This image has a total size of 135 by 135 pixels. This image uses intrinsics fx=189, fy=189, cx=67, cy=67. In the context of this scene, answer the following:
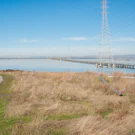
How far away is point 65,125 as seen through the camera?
5.53 metres

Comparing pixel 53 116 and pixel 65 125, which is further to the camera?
pixel 53 116

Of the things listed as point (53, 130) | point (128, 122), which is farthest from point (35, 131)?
point (128, 122)

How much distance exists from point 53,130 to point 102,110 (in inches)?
102

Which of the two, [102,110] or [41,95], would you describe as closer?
[102,110]

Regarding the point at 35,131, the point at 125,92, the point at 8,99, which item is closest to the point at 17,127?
the point at 35,131

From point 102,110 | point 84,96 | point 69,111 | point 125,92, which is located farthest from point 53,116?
point 125,92

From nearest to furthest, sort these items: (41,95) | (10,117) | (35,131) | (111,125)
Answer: (35,131)
(111,125)
(10,117)
(41,95)

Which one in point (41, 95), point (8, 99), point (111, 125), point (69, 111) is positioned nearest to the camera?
point (111, 125)

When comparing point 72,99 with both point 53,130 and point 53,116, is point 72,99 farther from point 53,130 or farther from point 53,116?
point 53,130

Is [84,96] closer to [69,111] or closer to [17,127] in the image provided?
[69,111]

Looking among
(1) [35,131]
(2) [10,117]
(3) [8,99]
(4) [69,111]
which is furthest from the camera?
(3) [8,99]

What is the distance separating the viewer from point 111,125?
528 centimetres

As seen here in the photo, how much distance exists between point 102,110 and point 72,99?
2.53 metres

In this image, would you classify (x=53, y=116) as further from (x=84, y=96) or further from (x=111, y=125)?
(x=84, y=96)
